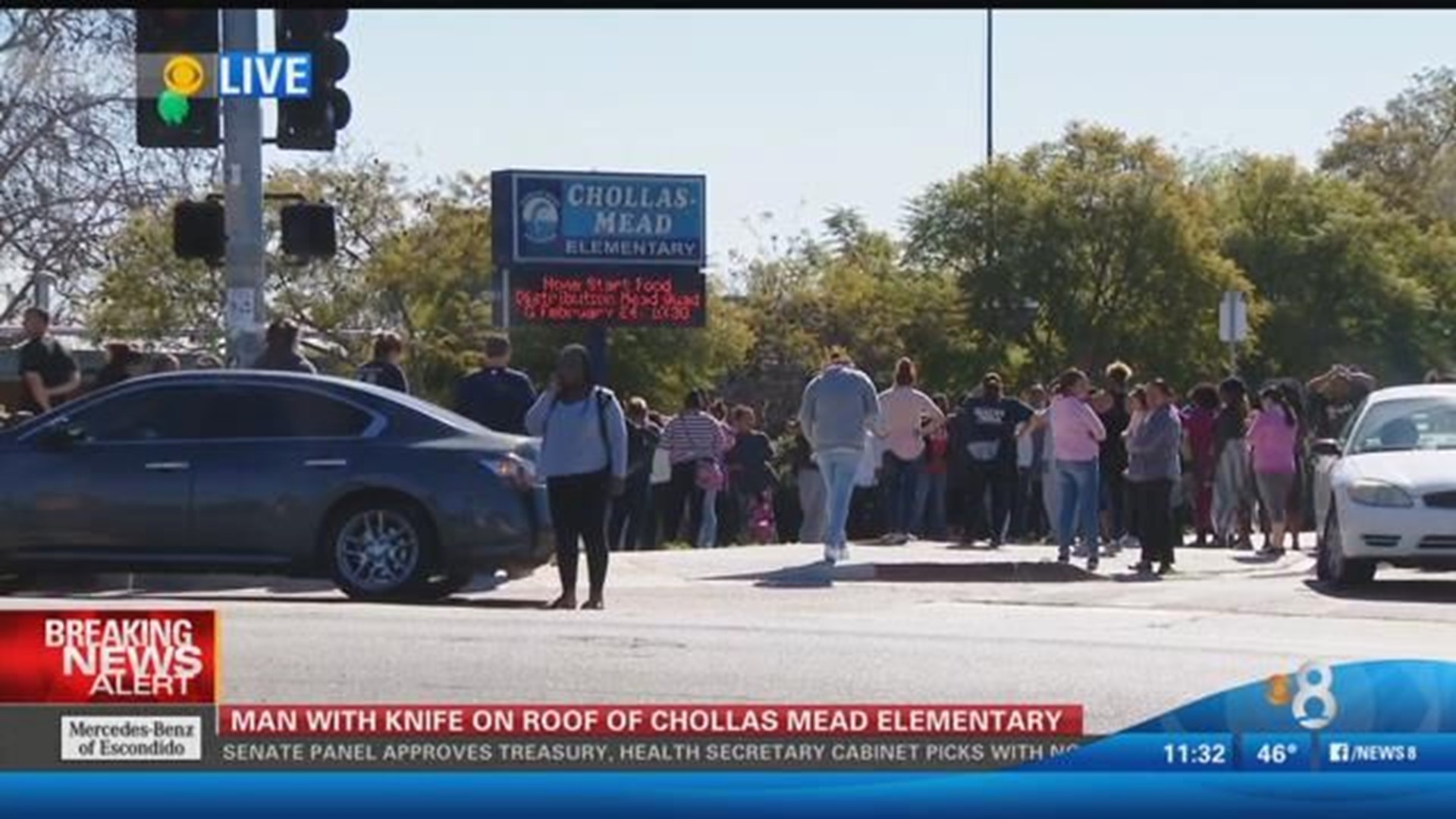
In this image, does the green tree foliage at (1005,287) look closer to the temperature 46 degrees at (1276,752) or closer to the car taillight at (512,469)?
the car taillight at (512,469)

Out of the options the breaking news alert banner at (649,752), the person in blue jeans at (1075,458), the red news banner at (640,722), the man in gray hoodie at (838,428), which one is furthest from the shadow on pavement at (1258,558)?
the red news banner at (640,722)

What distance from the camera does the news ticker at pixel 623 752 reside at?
7.88m

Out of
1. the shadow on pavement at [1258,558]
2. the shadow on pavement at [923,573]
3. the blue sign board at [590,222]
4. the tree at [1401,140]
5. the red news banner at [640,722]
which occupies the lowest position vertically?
the shadow on pavement at [1258,558]

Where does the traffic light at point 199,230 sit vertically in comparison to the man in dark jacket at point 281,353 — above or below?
above

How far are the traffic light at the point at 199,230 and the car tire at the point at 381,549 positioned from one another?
294 cm

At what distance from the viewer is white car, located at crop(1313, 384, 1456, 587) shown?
17266mm

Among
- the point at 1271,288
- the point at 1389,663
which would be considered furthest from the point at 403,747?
the point at 1271,288

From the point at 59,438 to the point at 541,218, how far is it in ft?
32.1

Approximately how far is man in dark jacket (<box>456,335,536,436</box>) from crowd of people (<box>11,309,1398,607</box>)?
1cm

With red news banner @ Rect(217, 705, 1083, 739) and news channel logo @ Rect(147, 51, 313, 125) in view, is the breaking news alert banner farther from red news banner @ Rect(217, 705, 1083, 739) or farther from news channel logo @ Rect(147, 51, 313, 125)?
news channel logo @ Rect(147, 51, 313, 125)

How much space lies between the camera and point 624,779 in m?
7.85

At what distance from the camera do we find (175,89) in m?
17.0

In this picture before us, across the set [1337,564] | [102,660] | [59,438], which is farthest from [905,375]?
[102,660]

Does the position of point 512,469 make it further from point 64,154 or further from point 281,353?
point 64,154
